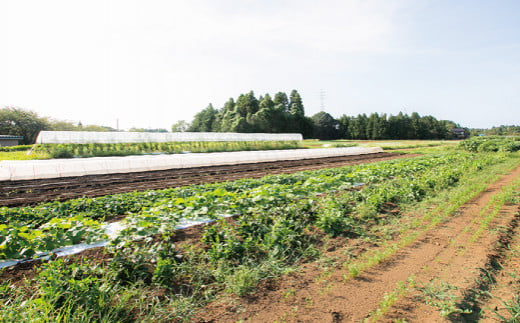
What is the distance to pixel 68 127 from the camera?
46188mm

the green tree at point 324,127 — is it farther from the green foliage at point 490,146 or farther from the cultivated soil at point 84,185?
the cultivated soil at point 84,185

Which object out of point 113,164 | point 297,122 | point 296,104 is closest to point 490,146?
point 113,164

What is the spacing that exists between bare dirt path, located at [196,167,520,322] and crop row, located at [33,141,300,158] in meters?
16.8

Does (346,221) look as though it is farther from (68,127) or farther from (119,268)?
(68,127)

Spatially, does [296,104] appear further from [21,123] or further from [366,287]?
[366,287]

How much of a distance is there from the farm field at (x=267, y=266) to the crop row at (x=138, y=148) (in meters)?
12.7

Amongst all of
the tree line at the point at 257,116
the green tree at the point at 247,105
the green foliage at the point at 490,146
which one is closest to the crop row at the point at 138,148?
the green foliage at the point at 490,146

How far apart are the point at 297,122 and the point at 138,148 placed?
3797cm

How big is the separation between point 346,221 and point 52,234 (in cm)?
408

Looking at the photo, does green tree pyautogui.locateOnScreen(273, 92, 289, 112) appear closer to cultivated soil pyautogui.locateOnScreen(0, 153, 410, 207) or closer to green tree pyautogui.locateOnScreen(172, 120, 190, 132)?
green tree pyautogui.locateOnScreen(172, 120, 190, 132)

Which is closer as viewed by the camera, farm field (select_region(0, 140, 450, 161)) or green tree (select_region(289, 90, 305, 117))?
farm field (select_region(0, 140, 450, 161))

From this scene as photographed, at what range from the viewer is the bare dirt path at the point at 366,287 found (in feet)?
7.61

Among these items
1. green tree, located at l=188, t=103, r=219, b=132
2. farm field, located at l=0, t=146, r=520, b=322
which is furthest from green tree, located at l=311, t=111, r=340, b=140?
farm field, located at l=0, t=146, r=520, b=322

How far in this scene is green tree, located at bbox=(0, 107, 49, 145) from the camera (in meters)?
35.5
